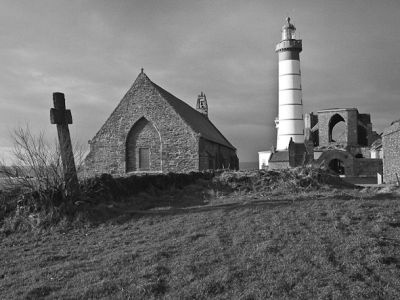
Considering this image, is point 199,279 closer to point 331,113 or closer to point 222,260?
point 222,260

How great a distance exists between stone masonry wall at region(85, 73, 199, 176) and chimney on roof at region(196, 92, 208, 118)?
59.4 ft

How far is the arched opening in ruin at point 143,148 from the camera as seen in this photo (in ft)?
→ 85.3

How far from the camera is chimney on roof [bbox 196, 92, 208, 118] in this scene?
1728 inches

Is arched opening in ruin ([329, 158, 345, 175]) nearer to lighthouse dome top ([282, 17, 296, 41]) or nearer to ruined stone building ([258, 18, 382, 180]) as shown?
ruined stone building ([258, 18, 382, 180])

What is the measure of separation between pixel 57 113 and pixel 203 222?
6.27 metres

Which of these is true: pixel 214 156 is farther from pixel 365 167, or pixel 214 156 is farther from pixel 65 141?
pixel 365 167

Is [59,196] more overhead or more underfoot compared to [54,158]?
more underfoot

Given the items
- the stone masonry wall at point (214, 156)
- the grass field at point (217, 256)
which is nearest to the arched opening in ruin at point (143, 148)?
the stone masonry wall at point (214, 156)

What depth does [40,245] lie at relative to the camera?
9609 millimetres

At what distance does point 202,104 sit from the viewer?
44312 millimetres

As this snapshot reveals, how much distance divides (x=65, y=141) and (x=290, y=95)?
36.9m

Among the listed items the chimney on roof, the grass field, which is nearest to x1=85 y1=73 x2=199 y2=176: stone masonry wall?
the grass field

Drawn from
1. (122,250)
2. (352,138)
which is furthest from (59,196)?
(352,138)

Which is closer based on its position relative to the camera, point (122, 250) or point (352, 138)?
point (122, 250)
